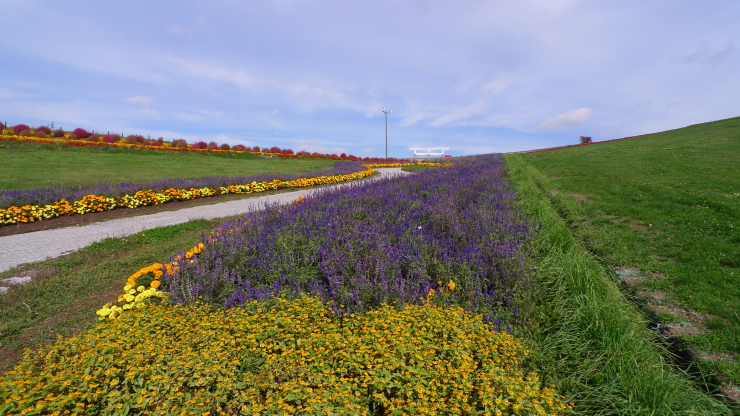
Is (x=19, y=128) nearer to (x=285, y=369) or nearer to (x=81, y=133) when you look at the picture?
(x=81, y=133)

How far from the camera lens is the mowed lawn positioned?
3531 mm

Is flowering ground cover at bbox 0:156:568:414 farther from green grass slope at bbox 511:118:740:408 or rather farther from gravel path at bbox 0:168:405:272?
gravel path at bbox 0:168:405:272

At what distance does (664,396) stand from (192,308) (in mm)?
3951

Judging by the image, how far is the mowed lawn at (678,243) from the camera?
139 inches

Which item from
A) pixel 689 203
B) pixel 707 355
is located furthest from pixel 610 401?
pixel 689 203

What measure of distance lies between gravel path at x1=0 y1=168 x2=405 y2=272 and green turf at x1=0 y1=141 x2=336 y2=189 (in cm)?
509

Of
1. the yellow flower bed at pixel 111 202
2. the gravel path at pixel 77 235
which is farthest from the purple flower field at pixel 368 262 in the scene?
the yellow flower bed at pixel 111 202

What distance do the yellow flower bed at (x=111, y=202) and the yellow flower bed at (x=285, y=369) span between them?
27.1ft

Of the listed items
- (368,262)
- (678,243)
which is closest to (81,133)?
(368,262)

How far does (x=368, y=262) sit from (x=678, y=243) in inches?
237

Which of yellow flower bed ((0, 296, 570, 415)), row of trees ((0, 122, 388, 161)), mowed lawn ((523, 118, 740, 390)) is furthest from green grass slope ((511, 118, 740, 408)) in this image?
row of trees ((0, 122, 388, 161))

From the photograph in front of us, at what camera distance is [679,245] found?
600cm

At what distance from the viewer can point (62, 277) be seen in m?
4.97

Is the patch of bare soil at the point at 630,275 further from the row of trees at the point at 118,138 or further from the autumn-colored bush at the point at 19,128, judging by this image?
the autumn-colored bush at the point at 19,128
